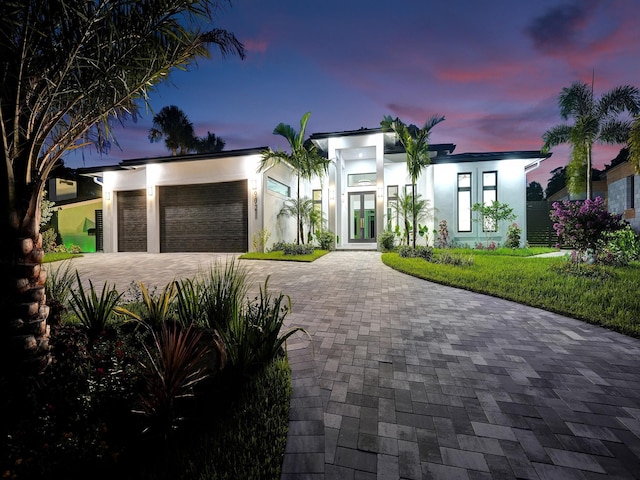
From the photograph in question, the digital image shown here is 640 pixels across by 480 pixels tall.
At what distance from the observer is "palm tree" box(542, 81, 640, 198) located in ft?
36.4

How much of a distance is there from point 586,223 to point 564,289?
3217 millimetres

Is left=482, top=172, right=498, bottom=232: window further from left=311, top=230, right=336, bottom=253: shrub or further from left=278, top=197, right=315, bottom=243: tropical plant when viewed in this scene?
left=278, top=197, right=315, bottom=243: tropical plant

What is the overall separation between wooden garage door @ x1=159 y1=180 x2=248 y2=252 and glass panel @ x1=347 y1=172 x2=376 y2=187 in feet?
23.5

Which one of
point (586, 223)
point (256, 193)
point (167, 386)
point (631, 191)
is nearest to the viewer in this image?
point (167, 386)

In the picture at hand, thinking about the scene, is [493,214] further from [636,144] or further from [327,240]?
[327,240]

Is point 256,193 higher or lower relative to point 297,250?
higher

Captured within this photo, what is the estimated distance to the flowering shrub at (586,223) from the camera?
23.4 feet

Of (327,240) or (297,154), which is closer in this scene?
(297,154)

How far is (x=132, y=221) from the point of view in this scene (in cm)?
1616

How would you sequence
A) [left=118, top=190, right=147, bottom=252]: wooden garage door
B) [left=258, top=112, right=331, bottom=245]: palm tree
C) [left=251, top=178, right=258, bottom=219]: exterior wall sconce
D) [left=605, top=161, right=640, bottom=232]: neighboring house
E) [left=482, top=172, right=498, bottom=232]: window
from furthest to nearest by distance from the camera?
[left=118, top=190, right=147, bottom=252]: wooden garage door → [left=482, top=172, right=498, bottom=232]: window → [left=251, top=178, right=258, bottom=219]: exterior wall sconce → [left=605, top=161, right=640, bottom=232]: neighboring house → [left=258, top=112, right=331, bottom=245]: palm tree

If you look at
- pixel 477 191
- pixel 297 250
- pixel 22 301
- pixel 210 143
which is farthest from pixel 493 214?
pixel 210 143

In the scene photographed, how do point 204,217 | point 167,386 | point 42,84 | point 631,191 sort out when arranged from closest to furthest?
point 167,386, point 42,84, point 631,191, point 204,217

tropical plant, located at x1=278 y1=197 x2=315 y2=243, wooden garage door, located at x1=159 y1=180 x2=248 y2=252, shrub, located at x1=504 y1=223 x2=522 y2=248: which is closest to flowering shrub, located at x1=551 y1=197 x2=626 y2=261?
shrub, located at x1=504 y1=223 x2=522 y2=248

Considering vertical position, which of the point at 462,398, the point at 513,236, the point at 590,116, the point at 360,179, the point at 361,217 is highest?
the point at 590,116
